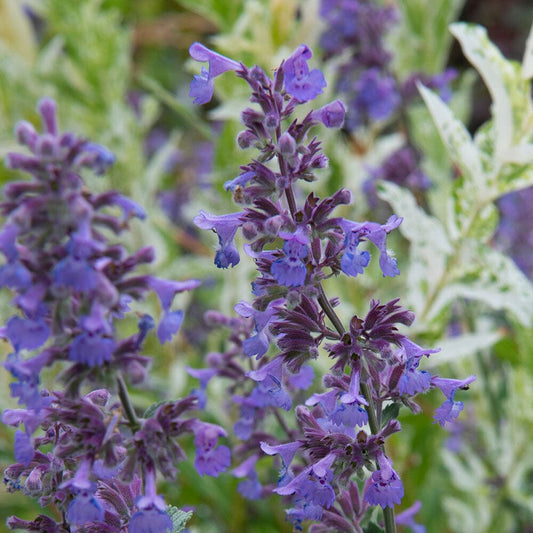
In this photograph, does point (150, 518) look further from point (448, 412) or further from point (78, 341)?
point (448, 412)

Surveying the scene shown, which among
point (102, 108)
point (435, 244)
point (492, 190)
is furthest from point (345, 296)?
point (102, 108)

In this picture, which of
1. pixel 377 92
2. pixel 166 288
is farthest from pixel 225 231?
pixel 377 92

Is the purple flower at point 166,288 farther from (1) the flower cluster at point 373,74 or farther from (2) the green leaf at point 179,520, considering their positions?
(1) the flower cluster at point 373,74

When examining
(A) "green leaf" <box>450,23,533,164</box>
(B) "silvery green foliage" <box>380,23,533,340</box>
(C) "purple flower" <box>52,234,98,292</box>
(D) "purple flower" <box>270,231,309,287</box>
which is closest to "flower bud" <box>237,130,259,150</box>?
(D) "purple flower" <box>270,231,309,287</box>

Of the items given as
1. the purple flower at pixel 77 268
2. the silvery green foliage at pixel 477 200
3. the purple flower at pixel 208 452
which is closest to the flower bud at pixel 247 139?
the purple flower at pixel 77 268

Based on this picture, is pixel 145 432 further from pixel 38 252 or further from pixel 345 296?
pixel 345 296

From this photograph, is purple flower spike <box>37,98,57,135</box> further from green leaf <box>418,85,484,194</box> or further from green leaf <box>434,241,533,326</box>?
green leaf <box>434,241,533,326</box>
